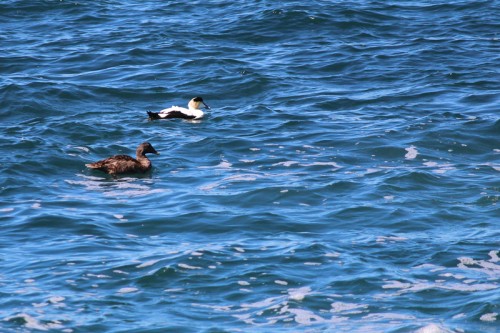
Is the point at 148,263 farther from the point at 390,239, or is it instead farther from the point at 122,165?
the point at 122,165

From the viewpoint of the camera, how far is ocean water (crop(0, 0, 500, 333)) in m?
11.8

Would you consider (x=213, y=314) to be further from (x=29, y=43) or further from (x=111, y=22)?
(x=111, y=22)

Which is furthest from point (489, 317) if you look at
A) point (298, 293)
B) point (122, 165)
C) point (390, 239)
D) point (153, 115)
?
point (153, 115)

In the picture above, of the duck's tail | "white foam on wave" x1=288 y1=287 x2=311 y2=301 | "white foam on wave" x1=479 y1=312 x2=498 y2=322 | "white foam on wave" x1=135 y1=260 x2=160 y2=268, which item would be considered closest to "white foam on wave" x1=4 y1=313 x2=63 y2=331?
"white foam on wave" x1=135 y1=260 x2=160 y2=268

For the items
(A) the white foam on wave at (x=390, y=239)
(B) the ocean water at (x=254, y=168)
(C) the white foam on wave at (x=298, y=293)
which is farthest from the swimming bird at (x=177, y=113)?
(C) the white foam on wave at (x=298, y=293)

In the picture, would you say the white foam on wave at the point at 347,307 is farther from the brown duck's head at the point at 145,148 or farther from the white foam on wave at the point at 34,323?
the brown duck's head at the point at 145,148

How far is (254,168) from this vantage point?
55.9 feet

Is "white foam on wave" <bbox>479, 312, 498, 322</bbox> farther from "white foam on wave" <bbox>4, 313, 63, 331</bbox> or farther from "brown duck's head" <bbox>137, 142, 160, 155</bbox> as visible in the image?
"brown duck's head" <bbox>137, 142, 160, 155</bbox>

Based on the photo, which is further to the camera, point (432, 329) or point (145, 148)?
point (145, 148)

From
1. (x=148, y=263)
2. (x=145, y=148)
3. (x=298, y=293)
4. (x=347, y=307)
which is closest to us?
(x=347, y=307)

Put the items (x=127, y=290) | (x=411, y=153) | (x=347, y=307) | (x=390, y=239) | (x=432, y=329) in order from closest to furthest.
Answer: (x=432, y=329) < (x=347, y=307) < (x=127, y=290) < (x=390, y=239) < (x=411, y=153)

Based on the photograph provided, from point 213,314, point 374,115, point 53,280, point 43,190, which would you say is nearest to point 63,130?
point 43,190

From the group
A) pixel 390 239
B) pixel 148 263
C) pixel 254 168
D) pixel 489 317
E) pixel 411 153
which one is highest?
pixel 148 263

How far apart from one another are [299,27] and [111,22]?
4879 millimetres
